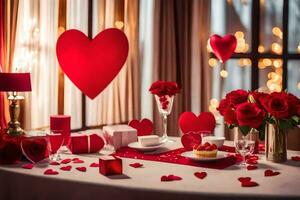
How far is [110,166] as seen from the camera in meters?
1.97

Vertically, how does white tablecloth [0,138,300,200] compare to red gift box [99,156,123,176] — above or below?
below

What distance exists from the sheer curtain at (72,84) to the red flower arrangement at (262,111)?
2.42 m

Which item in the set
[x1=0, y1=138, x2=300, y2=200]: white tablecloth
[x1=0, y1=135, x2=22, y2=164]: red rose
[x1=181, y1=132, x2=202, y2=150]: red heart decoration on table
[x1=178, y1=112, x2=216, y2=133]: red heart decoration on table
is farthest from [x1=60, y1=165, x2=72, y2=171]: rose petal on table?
[x1=178, y1=112, x2=216, y2=133]: red heart decoration on table

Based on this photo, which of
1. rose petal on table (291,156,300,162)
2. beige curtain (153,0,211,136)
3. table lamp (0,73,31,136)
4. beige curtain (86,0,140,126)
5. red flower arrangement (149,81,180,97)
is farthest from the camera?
beige curtain (153,0,211,136)

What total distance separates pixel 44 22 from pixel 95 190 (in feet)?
8.57

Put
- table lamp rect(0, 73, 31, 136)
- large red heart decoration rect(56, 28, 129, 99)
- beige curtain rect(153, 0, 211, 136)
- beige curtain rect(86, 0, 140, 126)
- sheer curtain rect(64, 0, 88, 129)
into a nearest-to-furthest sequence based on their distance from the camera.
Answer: table lamp rect(0, 73, 31, 136), large red heart decoration rect(56, 28, 129, 99), sheer curtain rect(64, 0, 88, 129), beige curtain rect(86, 0, 140, 126), beige curtain rect(153, 0, 211, 136)

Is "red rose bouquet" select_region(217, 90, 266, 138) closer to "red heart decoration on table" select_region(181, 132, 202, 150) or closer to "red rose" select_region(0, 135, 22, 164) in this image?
"red heart decoration on table" select_region(181, 132, 202, 150)

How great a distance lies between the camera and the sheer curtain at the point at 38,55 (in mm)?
3930

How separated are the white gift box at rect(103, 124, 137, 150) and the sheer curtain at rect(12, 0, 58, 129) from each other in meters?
1.48

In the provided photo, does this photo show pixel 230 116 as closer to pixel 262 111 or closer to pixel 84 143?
pixel 262 111

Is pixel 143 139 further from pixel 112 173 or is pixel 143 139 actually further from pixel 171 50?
pixel 171 50

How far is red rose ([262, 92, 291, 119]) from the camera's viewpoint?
212cm

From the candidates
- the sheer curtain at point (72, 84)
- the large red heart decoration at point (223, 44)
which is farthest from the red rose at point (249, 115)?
the sheer curtain at point (72, 84)

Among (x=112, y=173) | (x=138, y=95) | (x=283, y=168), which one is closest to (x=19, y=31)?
(x=138, y=95)
